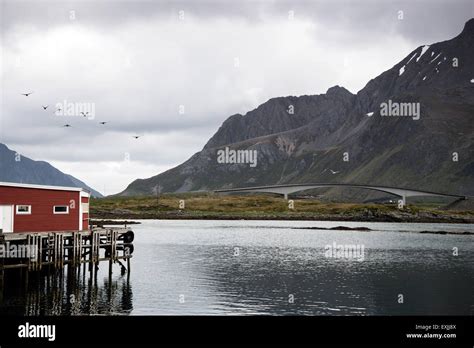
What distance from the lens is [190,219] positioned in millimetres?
189250

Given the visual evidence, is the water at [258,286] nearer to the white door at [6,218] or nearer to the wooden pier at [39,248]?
the wooden pier at [39,248]

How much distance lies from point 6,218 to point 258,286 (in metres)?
21.4

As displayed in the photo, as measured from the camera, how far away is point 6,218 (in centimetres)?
4006

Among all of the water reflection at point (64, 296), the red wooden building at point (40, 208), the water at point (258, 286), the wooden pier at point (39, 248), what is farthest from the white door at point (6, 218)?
the water at point (258, 286)

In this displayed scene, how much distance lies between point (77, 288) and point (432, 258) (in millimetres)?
49822

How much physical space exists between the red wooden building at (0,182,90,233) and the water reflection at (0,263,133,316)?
3.96 metres

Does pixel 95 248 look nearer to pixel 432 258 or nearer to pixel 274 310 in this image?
pixel 274 310

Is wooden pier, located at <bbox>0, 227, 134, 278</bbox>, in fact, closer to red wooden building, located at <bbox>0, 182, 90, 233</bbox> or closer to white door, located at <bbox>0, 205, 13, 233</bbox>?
→ white door, located at <bbox>0, 205, 13, 233</bbox>

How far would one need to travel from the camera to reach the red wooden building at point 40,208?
40.1 meters
